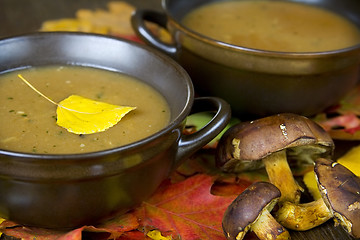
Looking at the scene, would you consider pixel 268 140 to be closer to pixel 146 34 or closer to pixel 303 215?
pixel 303 215

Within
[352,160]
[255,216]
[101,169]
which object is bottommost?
[352,160]

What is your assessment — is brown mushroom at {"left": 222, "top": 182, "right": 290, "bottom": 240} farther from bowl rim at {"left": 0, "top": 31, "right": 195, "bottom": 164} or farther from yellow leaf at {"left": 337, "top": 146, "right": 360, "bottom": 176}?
yellow leaf at {"left": 337, "top": 146, "right": 360, "bottom": 176}

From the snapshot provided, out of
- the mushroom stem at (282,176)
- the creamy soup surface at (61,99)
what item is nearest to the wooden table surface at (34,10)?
the creamy soup surface at (61,99)

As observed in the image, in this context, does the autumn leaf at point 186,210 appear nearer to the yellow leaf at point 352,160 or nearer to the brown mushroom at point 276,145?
the brown mushroom at point 276,145

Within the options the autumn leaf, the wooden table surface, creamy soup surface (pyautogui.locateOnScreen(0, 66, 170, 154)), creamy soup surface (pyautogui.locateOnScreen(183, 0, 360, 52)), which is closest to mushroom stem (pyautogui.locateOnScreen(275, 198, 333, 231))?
the autumn leaf

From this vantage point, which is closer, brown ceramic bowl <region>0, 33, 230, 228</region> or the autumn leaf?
brown ceramic bowl <region>0, 33, 230, 228</region>

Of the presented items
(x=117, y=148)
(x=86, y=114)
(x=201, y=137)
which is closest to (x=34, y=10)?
(x=86, y=114)
